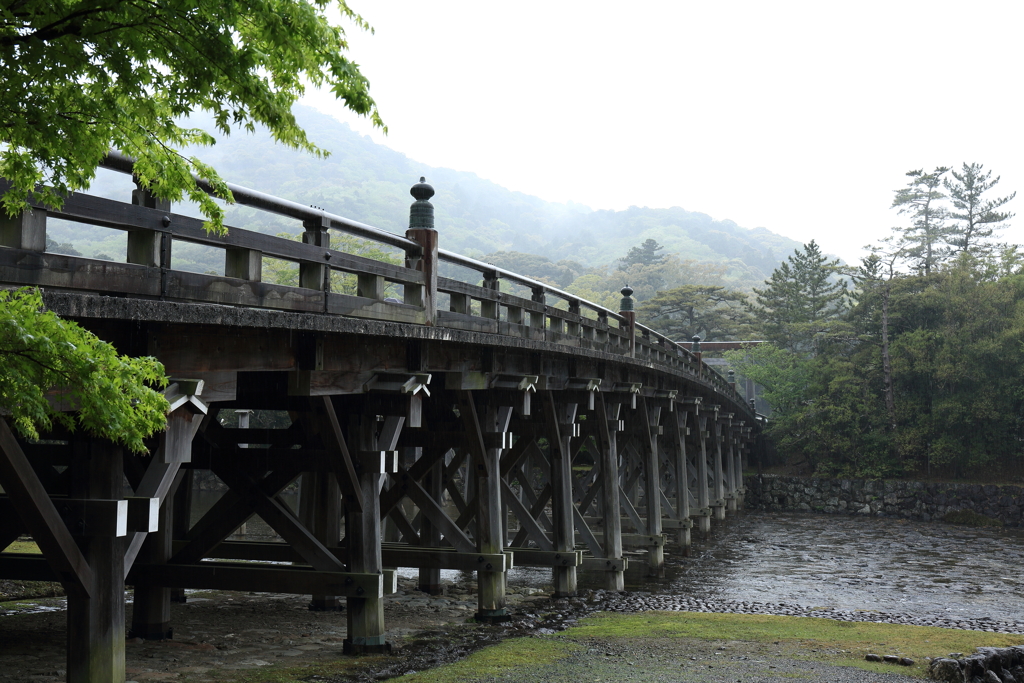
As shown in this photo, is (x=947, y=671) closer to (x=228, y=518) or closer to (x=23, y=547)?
(x=228, y=518)

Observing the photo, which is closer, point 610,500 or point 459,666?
point 459,666

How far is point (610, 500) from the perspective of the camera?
13547mm

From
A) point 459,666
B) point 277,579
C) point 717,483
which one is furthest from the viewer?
point 717,483

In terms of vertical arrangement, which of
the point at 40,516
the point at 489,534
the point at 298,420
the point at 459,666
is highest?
the point at 298,420

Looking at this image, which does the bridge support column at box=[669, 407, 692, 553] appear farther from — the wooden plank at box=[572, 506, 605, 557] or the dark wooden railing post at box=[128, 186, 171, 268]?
the dark wooden railing post at box=[128, 186, 171, 268]

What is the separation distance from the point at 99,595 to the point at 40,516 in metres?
0.58

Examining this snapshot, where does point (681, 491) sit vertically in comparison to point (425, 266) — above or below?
below

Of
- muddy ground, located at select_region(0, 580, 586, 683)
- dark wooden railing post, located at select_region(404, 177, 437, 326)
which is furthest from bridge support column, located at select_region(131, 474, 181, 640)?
dark wooden railing post, located at select_region(404, 177, 437, 326)

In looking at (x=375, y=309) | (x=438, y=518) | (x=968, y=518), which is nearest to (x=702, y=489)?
(x=968, y=518)

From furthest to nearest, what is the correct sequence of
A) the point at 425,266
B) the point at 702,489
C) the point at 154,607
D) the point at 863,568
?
1. the point at 702,489
2. the point at 863,568
3. the point at 154,607
4. the point at 425,266

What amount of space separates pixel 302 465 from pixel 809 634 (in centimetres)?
603

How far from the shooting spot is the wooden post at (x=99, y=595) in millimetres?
4496

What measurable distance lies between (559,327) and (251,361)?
21.3ft

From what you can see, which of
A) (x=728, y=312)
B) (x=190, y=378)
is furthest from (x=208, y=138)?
(x=728, y=312)
